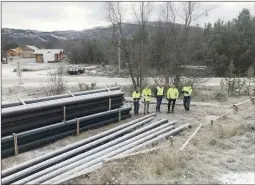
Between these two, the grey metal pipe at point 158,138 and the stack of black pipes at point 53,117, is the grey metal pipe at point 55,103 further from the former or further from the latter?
the grey metal pipe at point 158,138

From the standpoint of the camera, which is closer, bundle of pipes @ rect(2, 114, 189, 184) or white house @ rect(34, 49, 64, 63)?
bundle of pipes @ rect(2, 114, 189, 184)

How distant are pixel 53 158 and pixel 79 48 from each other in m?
55.5

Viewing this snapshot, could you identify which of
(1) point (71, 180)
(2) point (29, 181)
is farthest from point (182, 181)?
(2) point (29, 181)

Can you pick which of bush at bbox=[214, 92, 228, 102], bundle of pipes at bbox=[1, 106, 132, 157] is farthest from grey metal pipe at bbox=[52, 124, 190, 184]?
bush at bbox=[214, 92, 228, 102]

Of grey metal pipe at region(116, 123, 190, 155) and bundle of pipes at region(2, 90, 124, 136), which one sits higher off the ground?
bundle of pipes at region(2, 90, 124, 136)

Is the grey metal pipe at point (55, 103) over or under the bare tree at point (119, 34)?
→ under

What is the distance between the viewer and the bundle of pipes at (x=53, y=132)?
954 centimetres

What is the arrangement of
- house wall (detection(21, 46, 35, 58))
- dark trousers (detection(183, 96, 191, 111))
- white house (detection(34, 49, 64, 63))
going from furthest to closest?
house wall (detection(21, 46, 35, 58)) < white house (detection(34, 49, 64, 63)) < dark trousers (detection(183, 96, 191, 111))

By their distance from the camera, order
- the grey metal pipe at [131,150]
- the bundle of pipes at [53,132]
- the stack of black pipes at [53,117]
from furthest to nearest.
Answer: the stack of black pipes at [53,117]
the bundle of pipes at [53,132]
the grey metal pipe at [131,150]

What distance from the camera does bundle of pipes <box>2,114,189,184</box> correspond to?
7.52m

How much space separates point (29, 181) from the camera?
7.34 metres

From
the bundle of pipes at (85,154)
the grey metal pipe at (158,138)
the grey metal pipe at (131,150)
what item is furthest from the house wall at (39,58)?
the grey metal pipe at (131,150)

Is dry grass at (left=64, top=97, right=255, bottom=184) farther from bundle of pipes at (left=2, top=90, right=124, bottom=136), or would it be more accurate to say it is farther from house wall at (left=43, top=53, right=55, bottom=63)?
house wall at (left=43, top=53, right=55, bottom=63)

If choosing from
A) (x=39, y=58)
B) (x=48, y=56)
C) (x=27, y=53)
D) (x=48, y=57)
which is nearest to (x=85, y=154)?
(x=48, y=57)
